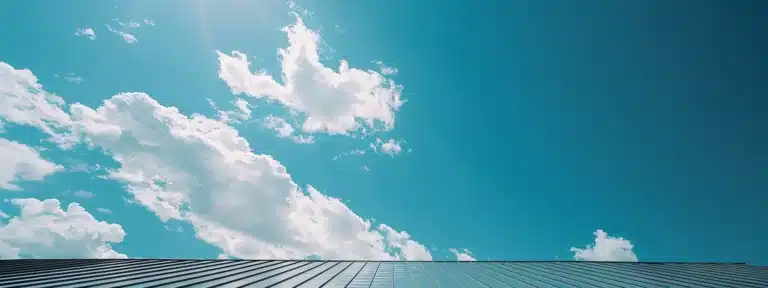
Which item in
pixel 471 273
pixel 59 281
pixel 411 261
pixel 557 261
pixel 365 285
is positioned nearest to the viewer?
pixel 59 281

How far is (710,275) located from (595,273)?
8726 mm

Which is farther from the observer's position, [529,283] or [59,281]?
[529,283]

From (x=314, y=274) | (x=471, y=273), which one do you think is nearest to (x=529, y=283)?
(x=471, y=273)

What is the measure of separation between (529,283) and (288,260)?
22289 millimetres

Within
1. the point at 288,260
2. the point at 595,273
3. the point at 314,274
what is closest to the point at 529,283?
the point at 595,273

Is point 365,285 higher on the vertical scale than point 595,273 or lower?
lower

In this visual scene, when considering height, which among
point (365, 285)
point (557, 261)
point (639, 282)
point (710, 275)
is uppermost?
point (557, 261)

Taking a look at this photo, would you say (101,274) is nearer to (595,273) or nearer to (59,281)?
(59,281)

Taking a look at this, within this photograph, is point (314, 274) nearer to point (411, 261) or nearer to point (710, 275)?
point (411, 261)

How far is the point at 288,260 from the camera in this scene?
3609 cm

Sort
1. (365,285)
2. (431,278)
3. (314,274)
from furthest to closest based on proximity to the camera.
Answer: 1. (314,274)
2. (431,278)
3. (365,285)

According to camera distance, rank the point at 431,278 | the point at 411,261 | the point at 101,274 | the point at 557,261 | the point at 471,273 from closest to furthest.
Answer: the point at 101,274, the point at 431,278, the point at 471,273, the point at 411,261, the point at 557,261

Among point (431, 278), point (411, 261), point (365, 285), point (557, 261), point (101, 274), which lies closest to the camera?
point (365, 285)

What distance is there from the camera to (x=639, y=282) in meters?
24.1
